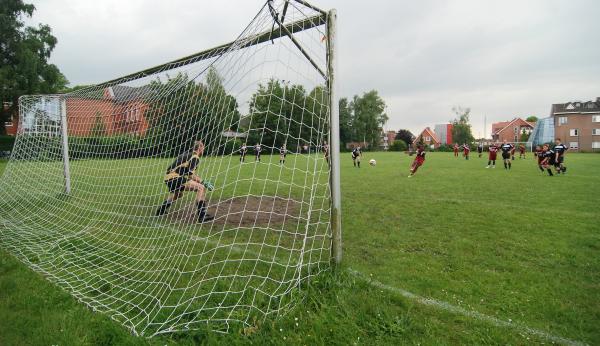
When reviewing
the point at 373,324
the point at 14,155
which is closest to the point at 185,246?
the point at 373,324

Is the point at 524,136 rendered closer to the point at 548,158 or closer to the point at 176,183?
the point at 548,158

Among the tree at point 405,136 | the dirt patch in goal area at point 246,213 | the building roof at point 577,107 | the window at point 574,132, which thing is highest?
the building roof at point 577,107

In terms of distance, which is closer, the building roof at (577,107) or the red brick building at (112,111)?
the red brick building at (112,111)

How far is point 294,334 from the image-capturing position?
8.69 feet

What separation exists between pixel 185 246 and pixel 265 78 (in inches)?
102

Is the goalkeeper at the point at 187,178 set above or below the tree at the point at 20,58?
below

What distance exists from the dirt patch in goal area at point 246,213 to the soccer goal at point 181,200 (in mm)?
53

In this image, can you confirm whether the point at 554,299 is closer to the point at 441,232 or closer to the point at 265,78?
the point at 441,232

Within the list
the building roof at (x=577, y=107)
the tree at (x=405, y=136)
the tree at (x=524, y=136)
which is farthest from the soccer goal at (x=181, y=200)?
the tree at (x=524, y=136)

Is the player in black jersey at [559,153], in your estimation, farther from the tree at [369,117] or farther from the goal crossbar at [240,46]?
the tree at [369,117]

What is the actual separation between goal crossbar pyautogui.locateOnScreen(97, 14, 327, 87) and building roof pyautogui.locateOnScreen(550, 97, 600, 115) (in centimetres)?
7083

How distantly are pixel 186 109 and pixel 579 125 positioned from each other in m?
70.2

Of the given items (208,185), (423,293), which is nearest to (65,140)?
(208,185)

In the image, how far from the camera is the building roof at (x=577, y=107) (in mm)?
57188
